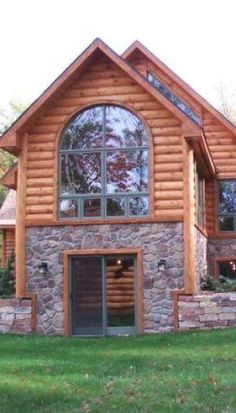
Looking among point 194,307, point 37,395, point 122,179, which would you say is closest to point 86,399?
point 37,395

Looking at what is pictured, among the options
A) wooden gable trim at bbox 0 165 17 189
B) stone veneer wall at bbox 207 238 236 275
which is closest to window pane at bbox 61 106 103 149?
wooden gable trim at bbox 0 165 17 189

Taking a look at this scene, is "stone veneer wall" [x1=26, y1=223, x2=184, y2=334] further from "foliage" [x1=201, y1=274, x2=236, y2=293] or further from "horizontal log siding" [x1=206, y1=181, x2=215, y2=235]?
"horizontal log siding" [x1=206, y1=181, x2=215, y2=235]

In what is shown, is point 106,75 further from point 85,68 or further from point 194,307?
point 194,307

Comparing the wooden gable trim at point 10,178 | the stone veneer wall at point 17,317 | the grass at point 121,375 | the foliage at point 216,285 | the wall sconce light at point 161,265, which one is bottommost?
the grass at point 121,375

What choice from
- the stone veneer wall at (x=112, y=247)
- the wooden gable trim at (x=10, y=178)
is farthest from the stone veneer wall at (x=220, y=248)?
the wooden gable trim at (x=10, y=178)

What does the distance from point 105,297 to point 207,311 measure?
2.49m

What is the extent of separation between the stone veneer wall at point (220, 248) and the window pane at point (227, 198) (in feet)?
3.04

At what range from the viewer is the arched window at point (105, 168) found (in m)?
16.3

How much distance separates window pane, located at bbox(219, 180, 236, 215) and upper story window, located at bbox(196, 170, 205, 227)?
94 centimetres

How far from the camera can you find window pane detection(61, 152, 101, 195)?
53.9 feet

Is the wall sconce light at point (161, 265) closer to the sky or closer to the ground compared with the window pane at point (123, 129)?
closer to the ground

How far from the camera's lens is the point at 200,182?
19688mm

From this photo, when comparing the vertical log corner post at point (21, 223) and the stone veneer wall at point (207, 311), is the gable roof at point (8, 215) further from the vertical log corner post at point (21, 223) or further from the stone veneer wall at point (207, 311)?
the stone veneer wall at point (207, 311)

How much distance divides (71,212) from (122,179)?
60.3 inches
